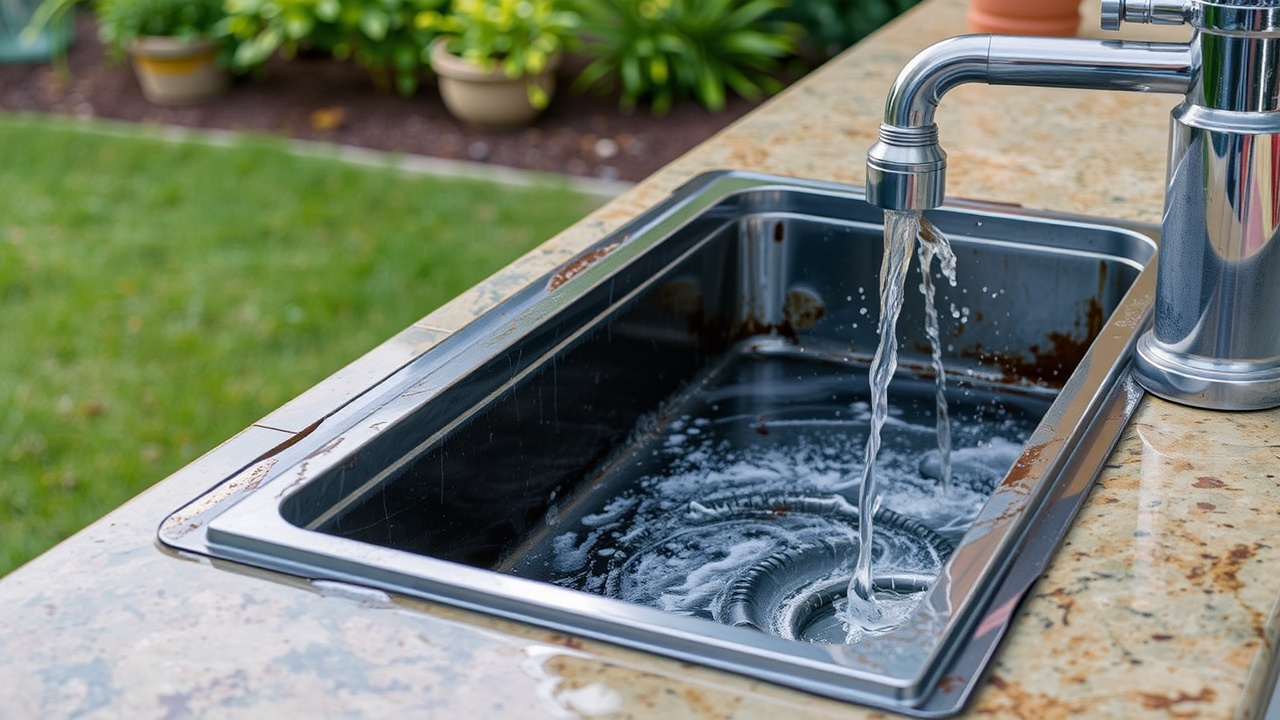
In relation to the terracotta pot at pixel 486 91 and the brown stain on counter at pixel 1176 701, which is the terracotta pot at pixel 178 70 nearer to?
the terracotta pot at pixel 486 91

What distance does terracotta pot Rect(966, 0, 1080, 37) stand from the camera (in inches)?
96.4

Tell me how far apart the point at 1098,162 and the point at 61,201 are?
150 inches

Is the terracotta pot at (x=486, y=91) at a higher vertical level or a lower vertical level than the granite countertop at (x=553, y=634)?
lower

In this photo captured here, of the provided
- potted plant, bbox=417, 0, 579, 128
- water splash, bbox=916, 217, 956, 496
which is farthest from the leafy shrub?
water splash, bbox=916, 217, 956, 496

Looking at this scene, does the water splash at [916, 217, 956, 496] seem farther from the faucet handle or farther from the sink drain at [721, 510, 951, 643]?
the faucet handle

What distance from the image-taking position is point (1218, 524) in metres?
1.06

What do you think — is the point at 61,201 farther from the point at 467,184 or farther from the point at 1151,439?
the point at 1151,439

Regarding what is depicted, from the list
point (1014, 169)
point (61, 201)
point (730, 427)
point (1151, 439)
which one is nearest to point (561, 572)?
point (730, 427)

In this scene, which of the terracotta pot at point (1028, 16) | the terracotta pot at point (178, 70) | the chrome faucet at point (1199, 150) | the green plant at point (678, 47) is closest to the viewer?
the chrome faucet at point (1199, 150)

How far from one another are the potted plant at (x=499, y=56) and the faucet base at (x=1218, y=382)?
4090 mm

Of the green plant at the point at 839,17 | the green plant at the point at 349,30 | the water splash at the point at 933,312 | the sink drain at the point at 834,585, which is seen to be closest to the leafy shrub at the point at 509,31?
the green plant at the point at 349,30

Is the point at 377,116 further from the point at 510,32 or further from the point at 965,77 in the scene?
the point at 965,77

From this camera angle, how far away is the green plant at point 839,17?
18.1 feet

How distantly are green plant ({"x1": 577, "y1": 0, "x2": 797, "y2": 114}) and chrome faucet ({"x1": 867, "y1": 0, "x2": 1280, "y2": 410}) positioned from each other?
420 cm
